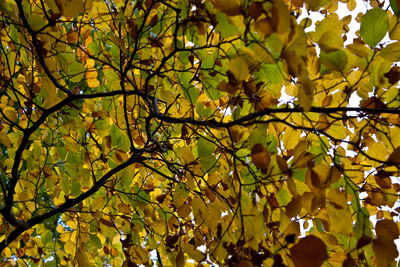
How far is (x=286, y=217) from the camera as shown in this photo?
0.98 metres

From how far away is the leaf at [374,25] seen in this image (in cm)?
86

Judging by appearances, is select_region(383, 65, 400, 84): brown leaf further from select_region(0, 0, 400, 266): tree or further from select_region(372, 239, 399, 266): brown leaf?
select_region(372, 239, 399, 266): brown leaf

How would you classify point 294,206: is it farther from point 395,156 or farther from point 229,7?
point 229,7

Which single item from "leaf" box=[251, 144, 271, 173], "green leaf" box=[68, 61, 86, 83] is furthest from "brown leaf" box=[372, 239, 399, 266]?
"green leaf" box=[68, 61, 86, 83]

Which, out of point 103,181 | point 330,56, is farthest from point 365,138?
point 103,181

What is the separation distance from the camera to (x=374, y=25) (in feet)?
2.87

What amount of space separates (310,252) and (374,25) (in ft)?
2.10

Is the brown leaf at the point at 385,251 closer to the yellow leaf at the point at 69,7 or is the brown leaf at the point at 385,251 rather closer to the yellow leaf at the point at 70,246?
the yellow leaf at the point at 69,7

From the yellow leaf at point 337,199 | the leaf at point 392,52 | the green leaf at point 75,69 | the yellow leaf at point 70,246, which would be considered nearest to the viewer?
the yellow leaf at point 337,199

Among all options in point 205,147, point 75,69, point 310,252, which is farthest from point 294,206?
point 75,69

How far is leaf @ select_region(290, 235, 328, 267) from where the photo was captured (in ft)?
2.30

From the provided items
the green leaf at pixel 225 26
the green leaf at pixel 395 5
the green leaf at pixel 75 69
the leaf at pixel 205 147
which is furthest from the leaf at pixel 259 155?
the green leaf at pixel 75 69

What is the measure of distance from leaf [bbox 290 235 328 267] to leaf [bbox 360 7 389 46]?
58 cm

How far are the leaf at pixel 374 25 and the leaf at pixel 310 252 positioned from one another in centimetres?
58
